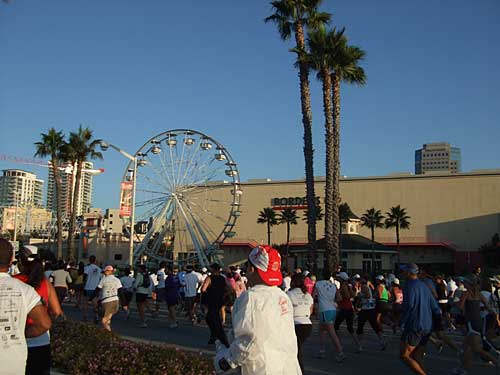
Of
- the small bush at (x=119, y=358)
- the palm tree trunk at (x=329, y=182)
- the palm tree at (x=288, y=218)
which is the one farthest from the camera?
the palm tree at (x=288, y=218)

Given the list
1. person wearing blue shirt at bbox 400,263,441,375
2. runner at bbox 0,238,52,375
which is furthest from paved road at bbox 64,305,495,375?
runner at bbox 0,238,52,375

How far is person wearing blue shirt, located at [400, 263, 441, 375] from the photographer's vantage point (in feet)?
26.7

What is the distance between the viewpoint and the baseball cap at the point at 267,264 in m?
4.14

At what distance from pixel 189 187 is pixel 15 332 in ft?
110

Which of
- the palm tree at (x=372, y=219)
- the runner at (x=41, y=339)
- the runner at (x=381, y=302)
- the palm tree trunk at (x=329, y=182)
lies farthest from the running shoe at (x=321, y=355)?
the palm tree at (x=372, y=219)

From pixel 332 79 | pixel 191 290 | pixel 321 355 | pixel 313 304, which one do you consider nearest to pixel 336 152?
pixel 332 79

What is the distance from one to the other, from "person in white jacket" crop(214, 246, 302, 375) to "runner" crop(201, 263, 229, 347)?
26.4 ft

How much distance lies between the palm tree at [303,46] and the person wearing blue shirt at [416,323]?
17.6m

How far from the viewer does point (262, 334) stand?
3.85 meters

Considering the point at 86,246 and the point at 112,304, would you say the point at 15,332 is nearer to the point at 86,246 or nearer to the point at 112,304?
the point at 112,304

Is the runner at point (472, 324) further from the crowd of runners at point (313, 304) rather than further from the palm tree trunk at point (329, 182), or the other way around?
the palm tree trunk at point (329, 182)

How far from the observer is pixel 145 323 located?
57.2ft

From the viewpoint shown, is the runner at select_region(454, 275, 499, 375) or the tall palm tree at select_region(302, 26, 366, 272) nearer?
the runner at select_region(454, 275, 499, 375)

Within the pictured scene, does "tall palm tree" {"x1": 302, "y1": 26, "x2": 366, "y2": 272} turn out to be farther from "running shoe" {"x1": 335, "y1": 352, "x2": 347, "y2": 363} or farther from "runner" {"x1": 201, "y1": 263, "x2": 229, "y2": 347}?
"running shoe" {"x1": 335, "y1": 352, "x2": 347, "y2": 363}
